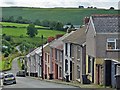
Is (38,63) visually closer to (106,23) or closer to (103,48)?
(106,23)

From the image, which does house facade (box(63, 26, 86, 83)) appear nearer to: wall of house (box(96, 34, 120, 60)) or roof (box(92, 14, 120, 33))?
roof (box(92, 14, 120, 33))

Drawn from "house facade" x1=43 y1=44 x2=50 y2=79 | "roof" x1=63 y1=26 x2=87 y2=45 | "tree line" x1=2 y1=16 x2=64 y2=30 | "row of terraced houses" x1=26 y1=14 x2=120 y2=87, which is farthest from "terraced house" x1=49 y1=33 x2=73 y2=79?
"tree line" x1=2 y1=16 x2=64 y2=30

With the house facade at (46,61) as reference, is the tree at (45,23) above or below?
above

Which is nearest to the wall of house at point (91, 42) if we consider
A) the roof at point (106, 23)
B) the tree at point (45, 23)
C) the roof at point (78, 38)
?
the roof at point (106, 23)

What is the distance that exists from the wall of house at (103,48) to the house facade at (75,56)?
538 centimetres

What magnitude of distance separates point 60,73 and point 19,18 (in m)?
93.5

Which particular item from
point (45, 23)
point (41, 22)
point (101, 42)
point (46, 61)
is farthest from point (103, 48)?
point (41, 22)

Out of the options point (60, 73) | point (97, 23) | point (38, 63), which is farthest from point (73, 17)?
point (97, 23)

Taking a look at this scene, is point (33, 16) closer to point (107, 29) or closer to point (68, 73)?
point (68, 73)

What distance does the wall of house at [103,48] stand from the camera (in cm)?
3444

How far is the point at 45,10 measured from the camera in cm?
16050

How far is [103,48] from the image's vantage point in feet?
114

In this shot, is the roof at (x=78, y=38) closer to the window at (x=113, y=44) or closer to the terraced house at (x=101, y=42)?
the terraced house at (x=101, y=42)

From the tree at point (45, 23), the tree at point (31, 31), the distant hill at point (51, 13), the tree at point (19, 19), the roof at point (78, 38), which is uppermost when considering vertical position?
the distant hill at point (51, 13)
